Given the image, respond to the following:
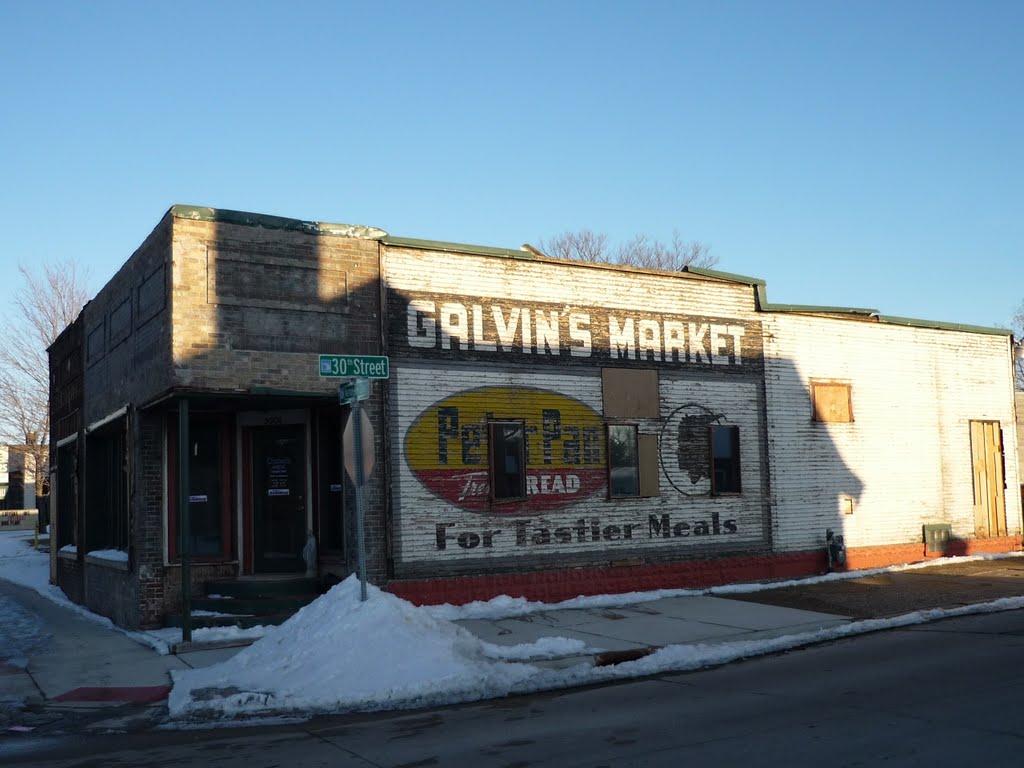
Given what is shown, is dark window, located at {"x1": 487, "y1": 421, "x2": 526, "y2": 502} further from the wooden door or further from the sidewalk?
the wooden door

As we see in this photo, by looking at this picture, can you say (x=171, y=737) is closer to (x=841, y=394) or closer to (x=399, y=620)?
(x=399, y=620)

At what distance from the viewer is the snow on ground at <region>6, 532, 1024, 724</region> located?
9.41 meters

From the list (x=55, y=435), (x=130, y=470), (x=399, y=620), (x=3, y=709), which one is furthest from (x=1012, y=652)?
(x=55, y=435)

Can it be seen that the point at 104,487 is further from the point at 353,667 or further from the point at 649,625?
the point at 649,625

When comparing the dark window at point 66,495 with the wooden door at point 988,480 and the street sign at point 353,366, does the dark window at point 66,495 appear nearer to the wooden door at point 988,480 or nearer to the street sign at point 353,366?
the street sign at point 353,366

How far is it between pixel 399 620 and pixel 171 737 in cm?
291

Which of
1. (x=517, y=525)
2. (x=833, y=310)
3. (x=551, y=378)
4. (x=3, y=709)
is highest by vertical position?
(x=833, y=310)

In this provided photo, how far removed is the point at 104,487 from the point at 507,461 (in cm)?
837

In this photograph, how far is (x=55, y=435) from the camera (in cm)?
2245

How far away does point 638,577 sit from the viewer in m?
16.8

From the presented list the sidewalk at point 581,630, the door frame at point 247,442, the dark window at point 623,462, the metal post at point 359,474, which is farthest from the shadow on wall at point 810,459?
the metal post at point 359,474

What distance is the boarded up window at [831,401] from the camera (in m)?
19.3

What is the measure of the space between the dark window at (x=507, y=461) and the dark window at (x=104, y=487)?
6.80 meters

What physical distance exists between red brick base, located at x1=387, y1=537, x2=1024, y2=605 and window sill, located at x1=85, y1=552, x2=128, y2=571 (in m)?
4.33
